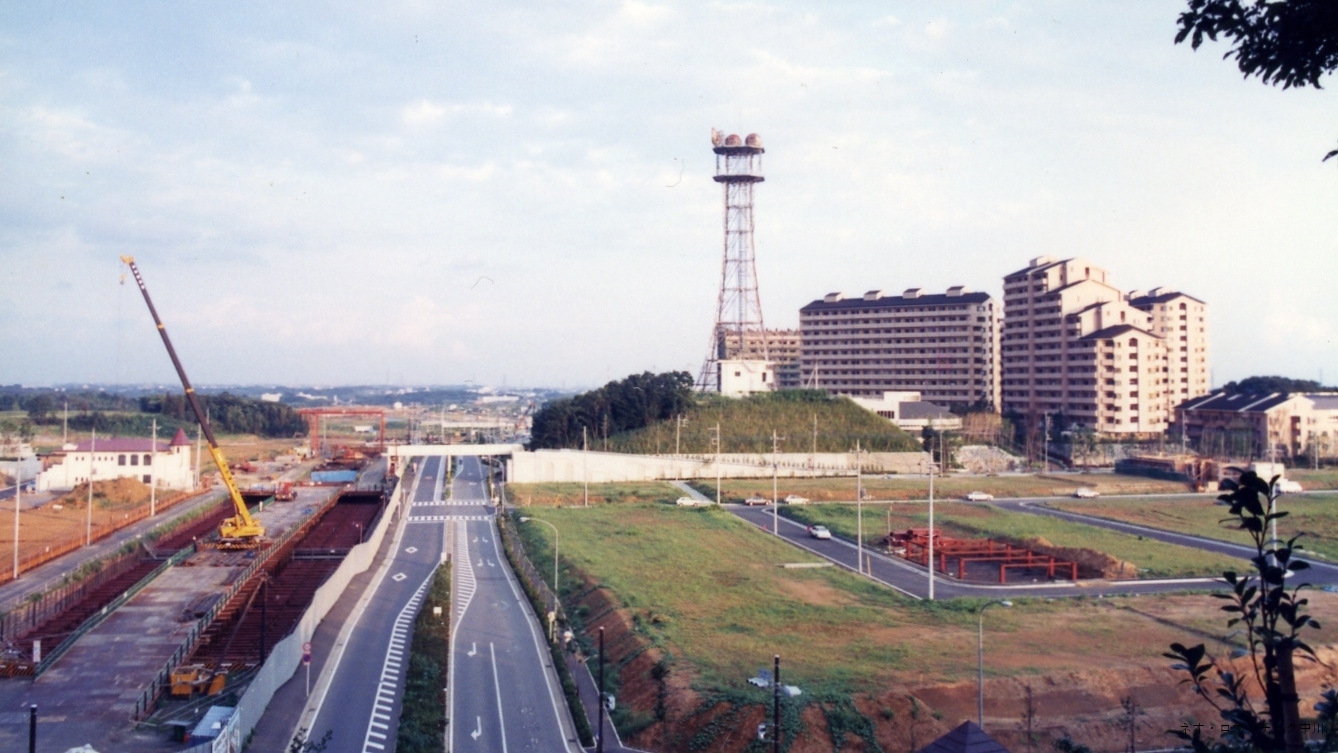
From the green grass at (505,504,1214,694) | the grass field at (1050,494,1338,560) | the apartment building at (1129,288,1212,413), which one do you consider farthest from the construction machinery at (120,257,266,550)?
the apartment building at (1129,288,1212,413)

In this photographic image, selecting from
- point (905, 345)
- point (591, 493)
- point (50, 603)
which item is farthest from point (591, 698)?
point (905, 345)

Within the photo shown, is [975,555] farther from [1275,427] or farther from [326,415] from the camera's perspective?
[326,415]

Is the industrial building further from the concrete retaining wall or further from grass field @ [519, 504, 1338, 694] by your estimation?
grass field @ [519, 504, 1338, 694]

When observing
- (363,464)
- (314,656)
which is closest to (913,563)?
(314,656)

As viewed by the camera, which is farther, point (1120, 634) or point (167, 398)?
point (167, 398)

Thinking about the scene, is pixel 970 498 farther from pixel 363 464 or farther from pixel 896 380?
pixel 363 464

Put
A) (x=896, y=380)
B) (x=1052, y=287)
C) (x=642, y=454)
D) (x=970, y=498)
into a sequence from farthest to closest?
1. (x=896, y=380)
2. (x=1052, y=287)
3. (x=642, y=454)
4. (x=970, y=498)
